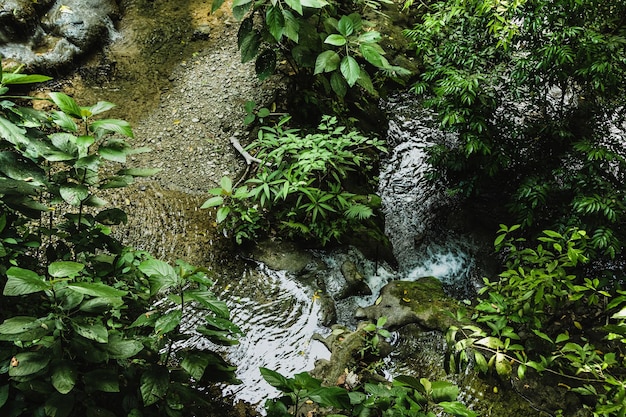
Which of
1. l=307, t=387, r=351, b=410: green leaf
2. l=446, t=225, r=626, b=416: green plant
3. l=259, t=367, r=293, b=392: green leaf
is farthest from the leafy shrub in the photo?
l=446, t=225, r=626, b=416: green plant

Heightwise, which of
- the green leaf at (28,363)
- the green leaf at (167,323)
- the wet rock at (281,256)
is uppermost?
the green leaf at (28,363)

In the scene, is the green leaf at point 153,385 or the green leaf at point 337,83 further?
the green leaf at point 337,83

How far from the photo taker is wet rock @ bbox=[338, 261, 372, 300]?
4.19m

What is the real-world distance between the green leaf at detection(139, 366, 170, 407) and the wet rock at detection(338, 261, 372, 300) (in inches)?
82.5

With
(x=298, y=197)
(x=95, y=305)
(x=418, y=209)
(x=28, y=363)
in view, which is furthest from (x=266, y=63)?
(x=28, y=363)

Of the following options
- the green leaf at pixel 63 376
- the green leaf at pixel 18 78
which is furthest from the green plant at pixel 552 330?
the green leaf at pixel 18 78

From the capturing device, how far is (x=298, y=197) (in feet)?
14.3

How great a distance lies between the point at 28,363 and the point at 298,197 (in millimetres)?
2754

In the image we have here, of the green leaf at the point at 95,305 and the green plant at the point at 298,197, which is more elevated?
the green leaf at the point at 95,305

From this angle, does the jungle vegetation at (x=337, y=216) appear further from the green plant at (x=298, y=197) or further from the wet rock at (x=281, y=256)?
the wet rock at (x=281, y=256)

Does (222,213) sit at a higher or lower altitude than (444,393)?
lower

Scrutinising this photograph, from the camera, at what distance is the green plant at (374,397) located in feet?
6.69

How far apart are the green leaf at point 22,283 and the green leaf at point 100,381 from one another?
56 cm

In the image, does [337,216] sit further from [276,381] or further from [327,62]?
[276,381]
